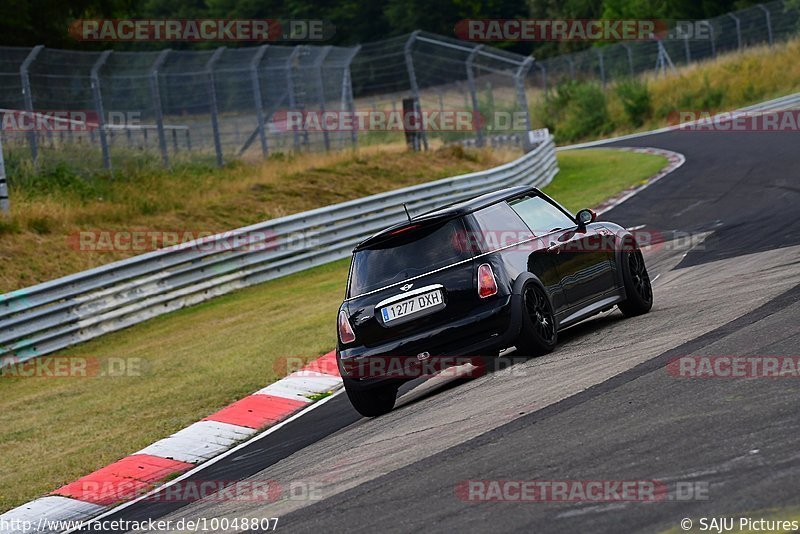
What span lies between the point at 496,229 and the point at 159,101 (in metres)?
14.7

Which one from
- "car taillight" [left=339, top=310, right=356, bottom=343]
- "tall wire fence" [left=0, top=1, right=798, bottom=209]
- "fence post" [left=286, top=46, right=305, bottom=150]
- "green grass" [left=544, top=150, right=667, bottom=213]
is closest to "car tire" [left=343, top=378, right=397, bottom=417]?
"car taillight" [left=339, top=310, right=356, bottom=343]

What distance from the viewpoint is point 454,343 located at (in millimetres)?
9023

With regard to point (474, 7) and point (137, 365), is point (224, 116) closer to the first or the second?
point (137, 365)

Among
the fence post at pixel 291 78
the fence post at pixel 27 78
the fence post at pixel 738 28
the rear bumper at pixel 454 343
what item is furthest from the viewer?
the fence post at pixel 738 28

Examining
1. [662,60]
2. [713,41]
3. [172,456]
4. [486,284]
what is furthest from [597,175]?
[713,41]

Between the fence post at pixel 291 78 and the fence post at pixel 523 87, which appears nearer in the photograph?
the fence post at pixel 291 78

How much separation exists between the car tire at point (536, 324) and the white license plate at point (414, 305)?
660mm

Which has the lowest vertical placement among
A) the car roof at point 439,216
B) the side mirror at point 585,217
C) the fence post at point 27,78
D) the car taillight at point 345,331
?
the car taillight at point 345,331

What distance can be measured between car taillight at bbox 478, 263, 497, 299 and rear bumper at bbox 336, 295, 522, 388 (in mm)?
96

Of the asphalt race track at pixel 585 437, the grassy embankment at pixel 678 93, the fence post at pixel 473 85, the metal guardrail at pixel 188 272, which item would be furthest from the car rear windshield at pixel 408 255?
the grassy embankment at pixel 678 93

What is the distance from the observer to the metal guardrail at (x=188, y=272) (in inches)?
624

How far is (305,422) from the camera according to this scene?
9953 millimetres

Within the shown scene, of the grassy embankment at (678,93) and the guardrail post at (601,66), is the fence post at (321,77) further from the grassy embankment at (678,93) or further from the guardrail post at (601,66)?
the guardrail post at (601,66)

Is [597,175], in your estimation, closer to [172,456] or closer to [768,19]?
[172,456]
